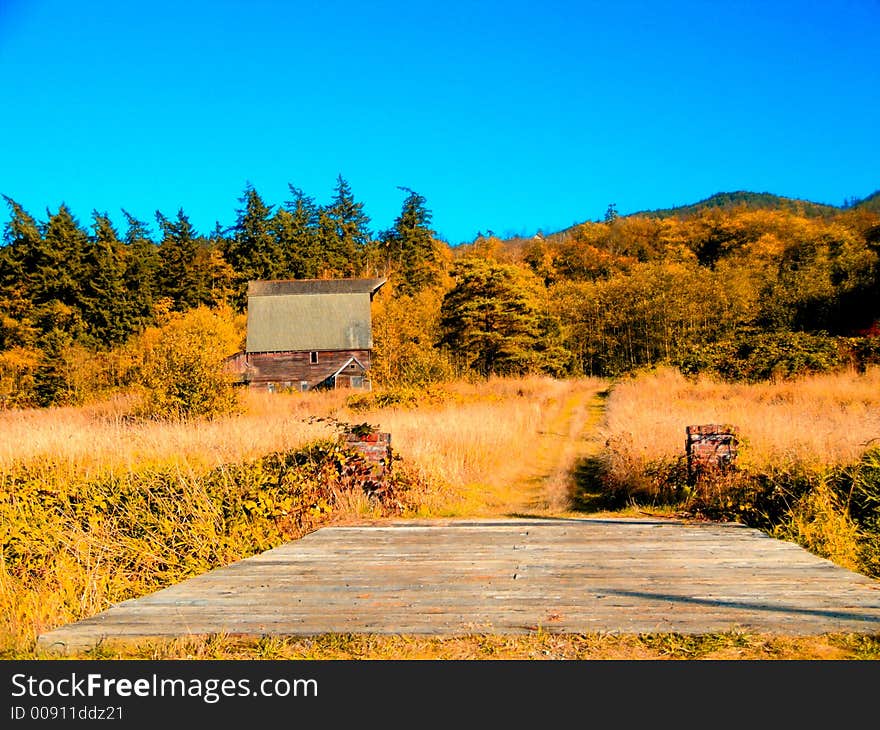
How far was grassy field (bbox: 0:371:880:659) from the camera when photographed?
2938 mm

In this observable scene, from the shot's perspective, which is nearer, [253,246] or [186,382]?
[186,382]

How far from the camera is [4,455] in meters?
9.26

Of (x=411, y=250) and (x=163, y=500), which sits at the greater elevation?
(x=411, y=250)

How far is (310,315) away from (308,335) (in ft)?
4.83

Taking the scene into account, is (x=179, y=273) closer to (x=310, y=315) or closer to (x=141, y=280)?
(x=141, y=280)

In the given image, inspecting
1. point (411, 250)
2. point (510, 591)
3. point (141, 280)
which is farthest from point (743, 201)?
point (510, 591)

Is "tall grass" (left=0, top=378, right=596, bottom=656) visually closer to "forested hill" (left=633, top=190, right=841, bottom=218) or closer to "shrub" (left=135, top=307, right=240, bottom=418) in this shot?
"shrub" (left=135, top=307, right=240, bottom=418)

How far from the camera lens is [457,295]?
39.1m

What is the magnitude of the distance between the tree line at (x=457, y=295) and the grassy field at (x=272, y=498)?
12.6m

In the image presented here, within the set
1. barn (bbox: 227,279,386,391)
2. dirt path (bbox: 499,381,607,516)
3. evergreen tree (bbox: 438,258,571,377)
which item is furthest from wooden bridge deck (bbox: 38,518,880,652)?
barn (bbox: 227,279,386,391)

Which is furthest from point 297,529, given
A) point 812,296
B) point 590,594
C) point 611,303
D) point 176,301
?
point 176,301

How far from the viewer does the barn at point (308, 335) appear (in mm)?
39844

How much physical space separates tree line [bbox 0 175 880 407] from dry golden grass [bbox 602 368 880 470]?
3.78 meters
